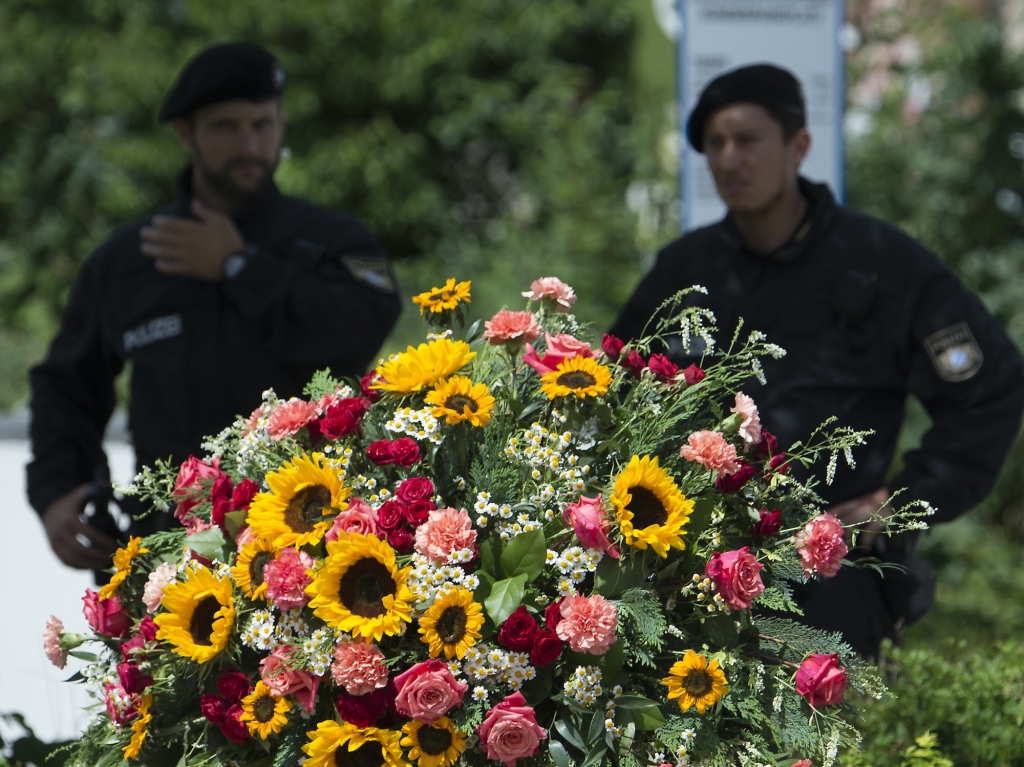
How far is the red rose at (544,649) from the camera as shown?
145cm

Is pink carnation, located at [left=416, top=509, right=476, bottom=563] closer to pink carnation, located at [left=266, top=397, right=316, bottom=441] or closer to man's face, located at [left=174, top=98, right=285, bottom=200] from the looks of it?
pink carnation, located at [left=266, top=397, right=316, bottom=441]

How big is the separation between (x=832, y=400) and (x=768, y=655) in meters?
1.09

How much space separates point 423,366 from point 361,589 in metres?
0.33

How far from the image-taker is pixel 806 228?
2764mm

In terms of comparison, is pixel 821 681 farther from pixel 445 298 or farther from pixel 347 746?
pixel 445 298

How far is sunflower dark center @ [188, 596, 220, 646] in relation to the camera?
1.56m

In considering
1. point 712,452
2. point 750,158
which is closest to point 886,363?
point 750,158

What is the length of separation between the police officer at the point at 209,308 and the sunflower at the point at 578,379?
1.27m

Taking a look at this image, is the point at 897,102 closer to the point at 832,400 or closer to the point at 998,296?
the point at 998,296

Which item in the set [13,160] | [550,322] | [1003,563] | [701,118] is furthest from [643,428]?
[13,160]

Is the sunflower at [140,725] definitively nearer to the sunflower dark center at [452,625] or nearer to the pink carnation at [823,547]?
the sunflower dark center at [452,625]

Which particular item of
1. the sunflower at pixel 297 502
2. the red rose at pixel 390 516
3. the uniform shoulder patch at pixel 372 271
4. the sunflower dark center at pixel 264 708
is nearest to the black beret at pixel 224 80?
the uniform shoulder patch at pixel 372 271

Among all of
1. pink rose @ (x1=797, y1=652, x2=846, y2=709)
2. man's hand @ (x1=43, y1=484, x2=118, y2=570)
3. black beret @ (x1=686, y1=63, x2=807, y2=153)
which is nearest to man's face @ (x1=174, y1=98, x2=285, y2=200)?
man's hand @ (x1=43, y1=484, x2=118, y2=570)

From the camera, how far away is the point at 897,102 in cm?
709
